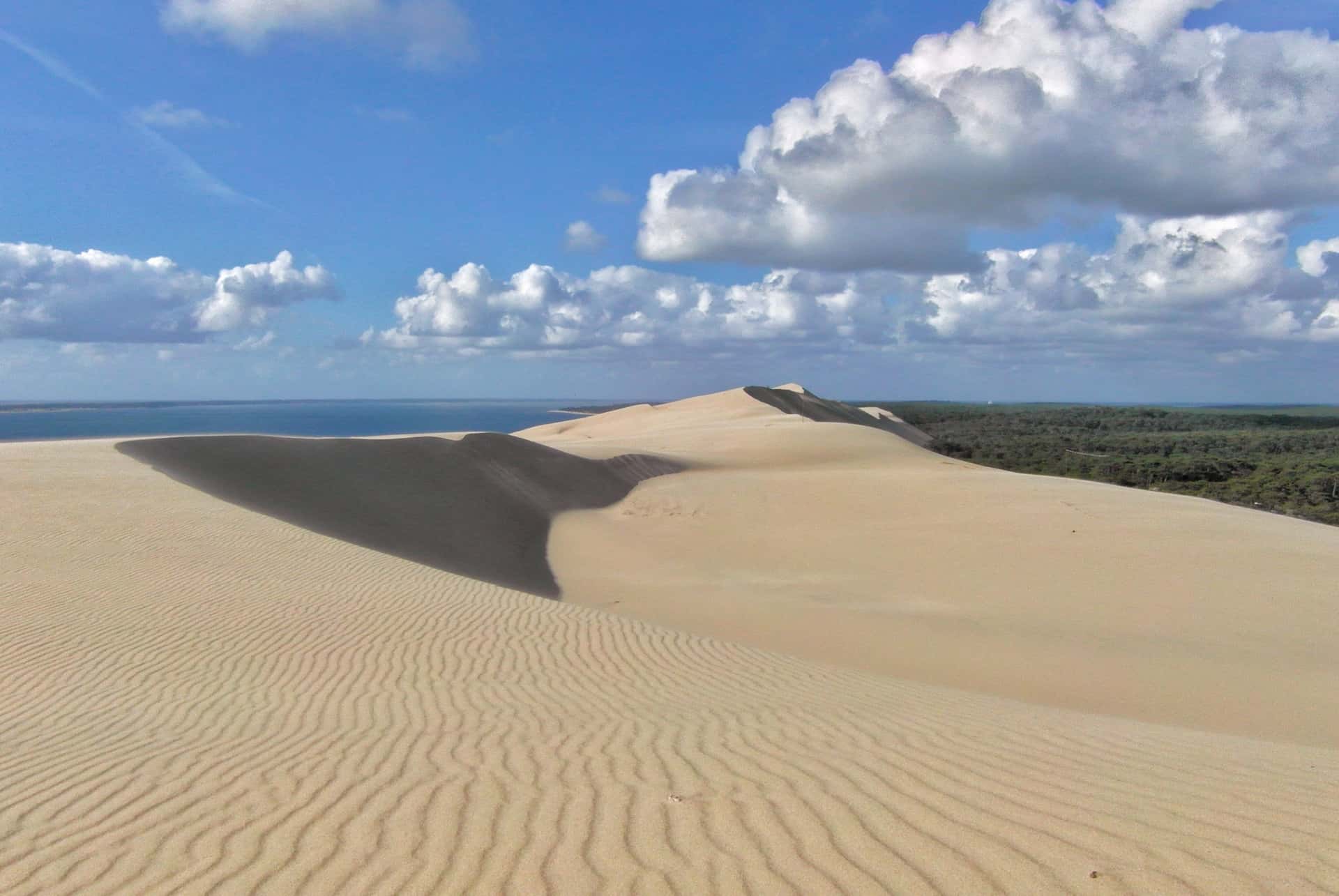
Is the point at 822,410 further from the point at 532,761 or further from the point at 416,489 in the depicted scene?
the point at 532,761

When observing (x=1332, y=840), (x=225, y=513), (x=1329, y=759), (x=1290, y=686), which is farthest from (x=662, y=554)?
(x=1332, y=840)

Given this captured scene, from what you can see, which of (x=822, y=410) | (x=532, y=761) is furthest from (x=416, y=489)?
(x=822, y=410)

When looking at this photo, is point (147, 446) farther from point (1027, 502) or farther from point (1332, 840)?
point (1332, 840)

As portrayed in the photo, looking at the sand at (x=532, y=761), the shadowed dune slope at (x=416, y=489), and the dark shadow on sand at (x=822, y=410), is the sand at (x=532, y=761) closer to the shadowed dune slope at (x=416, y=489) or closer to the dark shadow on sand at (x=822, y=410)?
the shadowed dune slope at (x=416, y=489)

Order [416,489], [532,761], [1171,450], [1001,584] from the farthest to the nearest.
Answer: [1171,450] < [416,489] < [1001,584] < [532,761]

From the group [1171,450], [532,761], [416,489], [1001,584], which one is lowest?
[1171,450]

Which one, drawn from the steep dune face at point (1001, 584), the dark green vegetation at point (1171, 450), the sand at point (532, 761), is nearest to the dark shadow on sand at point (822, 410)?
the dark green vegetation at point (1171, 450)

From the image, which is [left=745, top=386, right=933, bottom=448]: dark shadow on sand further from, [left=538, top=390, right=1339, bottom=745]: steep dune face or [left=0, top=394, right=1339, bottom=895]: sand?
[left=0, top=394, right=1339, bottom=895]: sand
